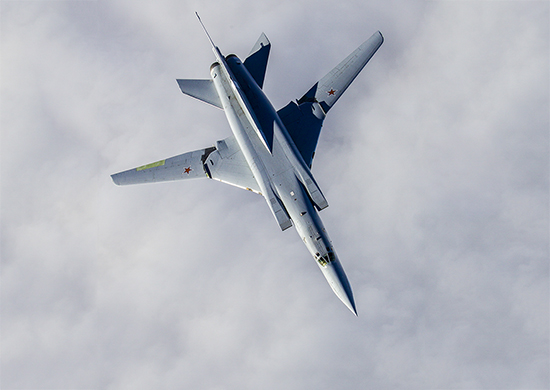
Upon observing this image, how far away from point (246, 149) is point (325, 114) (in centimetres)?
1163

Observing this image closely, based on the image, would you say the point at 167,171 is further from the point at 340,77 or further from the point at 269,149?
the point at 340,77

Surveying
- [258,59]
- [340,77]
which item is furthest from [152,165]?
[340,77]

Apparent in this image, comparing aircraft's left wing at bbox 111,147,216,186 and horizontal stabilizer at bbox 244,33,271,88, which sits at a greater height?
horizontal stabilizer at bbox 244,33,271,88

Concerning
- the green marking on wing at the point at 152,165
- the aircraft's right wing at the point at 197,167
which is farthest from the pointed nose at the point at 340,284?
the green marking on wing at the point at 152,165

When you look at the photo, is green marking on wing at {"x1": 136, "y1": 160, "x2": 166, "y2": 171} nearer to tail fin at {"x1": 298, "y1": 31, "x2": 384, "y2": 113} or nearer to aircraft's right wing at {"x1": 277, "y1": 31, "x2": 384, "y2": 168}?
aircraft's right wing at {"x1": 277, "y1": 31, "x2": 384, "y2": 168}

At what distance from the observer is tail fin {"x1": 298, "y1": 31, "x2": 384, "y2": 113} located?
46.2 metres

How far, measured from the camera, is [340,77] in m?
46.5

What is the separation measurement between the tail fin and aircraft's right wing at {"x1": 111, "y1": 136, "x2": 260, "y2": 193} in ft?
37.4

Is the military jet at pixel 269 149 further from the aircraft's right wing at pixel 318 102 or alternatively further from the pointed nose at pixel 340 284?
the pointed nose at pixel 340 284

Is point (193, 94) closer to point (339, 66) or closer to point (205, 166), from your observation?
point (205, 166)

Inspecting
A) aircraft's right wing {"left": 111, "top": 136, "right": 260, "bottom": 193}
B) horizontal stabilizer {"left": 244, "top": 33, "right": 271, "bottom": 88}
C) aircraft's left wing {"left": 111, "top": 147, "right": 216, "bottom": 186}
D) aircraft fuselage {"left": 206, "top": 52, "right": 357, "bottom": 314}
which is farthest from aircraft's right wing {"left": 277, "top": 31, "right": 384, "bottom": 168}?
aircraft's left wing {"left": 111, "top": 147, "right": 216, "bottom": 186}

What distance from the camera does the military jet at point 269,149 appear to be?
38.8 meters

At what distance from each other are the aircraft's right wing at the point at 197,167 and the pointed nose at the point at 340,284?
16070mm

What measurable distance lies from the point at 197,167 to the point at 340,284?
912 inches
